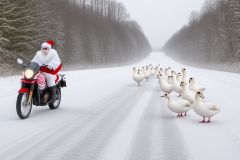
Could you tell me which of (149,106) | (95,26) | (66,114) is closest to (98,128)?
(66,114)

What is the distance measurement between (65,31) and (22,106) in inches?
2236

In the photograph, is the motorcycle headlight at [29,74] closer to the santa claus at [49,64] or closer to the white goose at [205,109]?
the santa claus at [49,64]

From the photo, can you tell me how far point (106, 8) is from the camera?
11750cm

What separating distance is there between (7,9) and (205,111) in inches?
830

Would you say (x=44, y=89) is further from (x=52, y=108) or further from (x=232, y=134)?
(x=232, y=134)

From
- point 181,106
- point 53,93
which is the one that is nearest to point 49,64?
point 53,93

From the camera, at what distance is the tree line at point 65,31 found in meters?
26.6

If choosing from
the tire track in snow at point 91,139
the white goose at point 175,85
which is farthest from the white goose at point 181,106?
the white goose at point 175,85

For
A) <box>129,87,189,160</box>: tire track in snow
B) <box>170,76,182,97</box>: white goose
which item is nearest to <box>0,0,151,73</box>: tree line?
<box>170,76,182,97</box>: white goose

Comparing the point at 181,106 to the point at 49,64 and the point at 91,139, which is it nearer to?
the point at 91,139

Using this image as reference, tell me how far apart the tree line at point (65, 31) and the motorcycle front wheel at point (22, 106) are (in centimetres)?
1136

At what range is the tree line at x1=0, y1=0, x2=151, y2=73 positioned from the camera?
26578 mm

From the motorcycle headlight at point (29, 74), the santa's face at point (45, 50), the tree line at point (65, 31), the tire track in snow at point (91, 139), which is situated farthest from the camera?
the tree line at point (65, 31)

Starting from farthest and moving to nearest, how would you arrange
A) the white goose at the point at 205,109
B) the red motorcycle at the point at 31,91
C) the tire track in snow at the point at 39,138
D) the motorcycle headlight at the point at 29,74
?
1. the motorcycle headlight at the point at 29,74
2. the red motorcycle at the point at 31,91
3. the white goose at the point at 205,109
4. the tire track in snow at the point at 39,138
